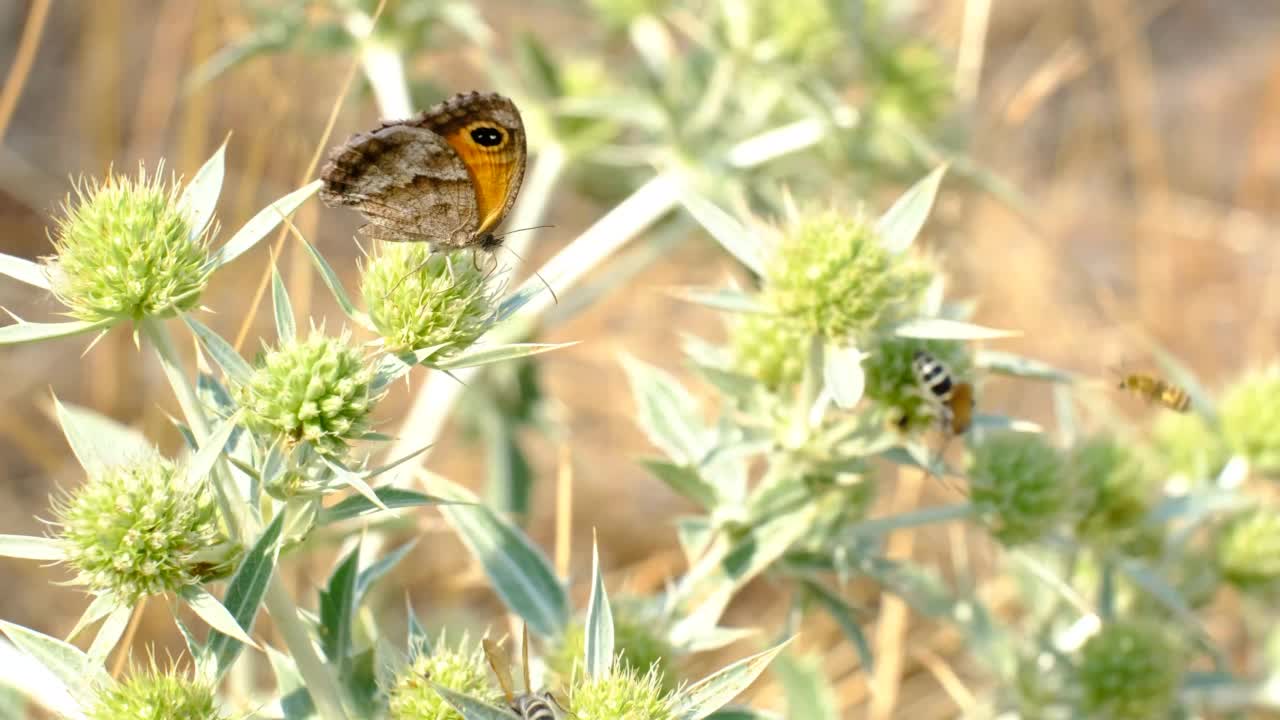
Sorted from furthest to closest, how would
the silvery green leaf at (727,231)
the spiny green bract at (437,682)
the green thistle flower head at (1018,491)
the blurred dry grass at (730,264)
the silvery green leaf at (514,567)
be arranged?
the blurred dry grass at (730,264) → the green thistle flower head at (1018,491) → the silvery green leaf at (514,567) → the silvery green leaf at (727,231) → the spiny green bract at (437,682)

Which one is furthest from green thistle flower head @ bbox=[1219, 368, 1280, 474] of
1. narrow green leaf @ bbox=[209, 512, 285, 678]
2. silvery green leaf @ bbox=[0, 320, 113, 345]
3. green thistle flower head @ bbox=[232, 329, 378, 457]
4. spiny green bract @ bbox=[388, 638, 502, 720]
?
silvery green leaf @ bbox=[0, 320, 113, 345]

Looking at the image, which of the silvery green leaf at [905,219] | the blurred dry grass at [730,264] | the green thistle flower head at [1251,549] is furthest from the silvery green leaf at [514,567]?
the green thistle flower head at [1251,549]

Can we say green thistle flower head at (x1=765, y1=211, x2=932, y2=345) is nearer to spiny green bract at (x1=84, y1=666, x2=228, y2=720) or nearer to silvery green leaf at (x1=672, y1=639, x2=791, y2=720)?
silvery green leaf at (x1=672, y1=639, x2=791, y2=720)

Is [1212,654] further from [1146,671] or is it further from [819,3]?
[819,3]

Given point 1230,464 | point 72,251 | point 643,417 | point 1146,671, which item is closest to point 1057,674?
point 1146,671

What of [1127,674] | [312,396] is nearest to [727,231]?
[312,396]

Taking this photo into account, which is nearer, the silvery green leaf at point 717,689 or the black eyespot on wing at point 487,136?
the silvery green leaf at point 717,689

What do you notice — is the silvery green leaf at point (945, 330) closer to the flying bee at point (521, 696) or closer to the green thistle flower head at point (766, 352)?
the green thistle flower head at point (766, 352)
